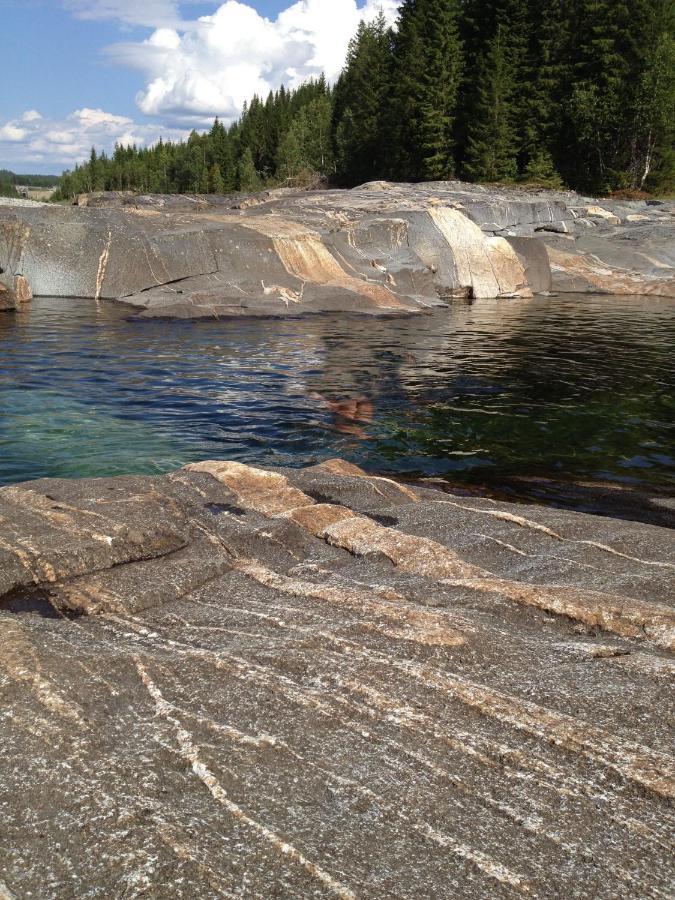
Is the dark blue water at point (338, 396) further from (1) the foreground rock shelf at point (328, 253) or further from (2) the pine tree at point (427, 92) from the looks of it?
(2) the pine tree at point (427, 92)

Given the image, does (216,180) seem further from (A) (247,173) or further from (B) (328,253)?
(B) (328,253)

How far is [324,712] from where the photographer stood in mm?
4191

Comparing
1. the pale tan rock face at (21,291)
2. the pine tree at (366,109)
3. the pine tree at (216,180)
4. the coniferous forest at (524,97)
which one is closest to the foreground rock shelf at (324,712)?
the pale tan rock face at (21,291)

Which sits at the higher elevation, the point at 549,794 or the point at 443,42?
the point at 443,42

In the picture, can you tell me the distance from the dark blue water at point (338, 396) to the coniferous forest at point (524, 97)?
4193cm

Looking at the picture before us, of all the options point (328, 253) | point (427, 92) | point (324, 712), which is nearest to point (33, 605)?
point (324, 712)

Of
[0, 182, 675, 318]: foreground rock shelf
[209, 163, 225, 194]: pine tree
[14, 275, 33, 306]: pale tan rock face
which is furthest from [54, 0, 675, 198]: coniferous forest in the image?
[14, 275, 33, 306]: pale tan rock face

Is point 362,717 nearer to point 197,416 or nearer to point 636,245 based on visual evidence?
point 197,416

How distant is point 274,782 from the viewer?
361cm

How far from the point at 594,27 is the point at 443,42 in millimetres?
13395

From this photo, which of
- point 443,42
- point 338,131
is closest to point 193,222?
Answer: point 443,42

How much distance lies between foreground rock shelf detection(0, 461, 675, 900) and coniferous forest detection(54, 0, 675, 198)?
61.9 meters

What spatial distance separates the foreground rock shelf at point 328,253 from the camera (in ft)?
95.7

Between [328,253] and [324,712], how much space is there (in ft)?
96.6
